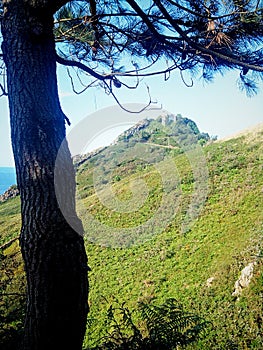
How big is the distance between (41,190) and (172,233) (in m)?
5.54

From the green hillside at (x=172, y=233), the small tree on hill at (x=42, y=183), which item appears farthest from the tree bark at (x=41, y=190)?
the green hillside at (x=172, y=233)

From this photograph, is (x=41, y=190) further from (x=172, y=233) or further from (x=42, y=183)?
(x=172, y=233)

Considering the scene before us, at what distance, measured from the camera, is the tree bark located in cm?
106

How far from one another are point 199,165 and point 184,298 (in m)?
5.69

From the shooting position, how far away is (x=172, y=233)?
638cm

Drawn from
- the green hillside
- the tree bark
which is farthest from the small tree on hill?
the green hillside

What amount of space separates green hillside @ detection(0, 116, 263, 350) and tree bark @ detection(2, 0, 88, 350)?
936mm

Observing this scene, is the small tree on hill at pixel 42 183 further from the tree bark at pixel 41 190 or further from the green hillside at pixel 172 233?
the green hillside at pixel 172 233

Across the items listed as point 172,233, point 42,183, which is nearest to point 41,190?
point 42,183

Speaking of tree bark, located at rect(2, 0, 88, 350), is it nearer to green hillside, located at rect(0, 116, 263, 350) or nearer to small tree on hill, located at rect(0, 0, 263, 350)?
small tree on hill, located at rect(0, 0, 263, 350)

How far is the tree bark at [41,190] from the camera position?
1.06 meters

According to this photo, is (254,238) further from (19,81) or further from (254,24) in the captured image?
(19,81)

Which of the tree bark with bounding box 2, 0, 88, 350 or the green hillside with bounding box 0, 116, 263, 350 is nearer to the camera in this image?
the tree bark with bounding box 2, 0, 88, 350

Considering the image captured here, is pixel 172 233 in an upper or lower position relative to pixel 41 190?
lower
